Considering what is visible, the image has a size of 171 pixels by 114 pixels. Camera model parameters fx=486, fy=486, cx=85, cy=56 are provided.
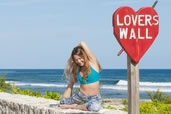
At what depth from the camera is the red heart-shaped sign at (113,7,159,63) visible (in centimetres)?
470

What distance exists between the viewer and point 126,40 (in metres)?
4.73

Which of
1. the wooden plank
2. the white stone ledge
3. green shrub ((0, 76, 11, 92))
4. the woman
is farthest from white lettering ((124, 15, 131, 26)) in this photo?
green shrub ((0, 76, 11, 92))

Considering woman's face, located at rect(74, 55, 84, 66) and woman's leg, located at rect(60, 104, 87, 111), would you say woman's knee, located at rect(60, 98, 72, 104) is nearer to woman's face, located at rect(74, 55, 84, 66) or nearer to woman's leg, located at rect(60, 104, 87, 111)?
woman's leg, located at rect(60, 104, 87, 111)

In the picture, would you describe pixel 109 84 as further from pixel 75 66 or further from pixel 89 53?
pixel 89 53

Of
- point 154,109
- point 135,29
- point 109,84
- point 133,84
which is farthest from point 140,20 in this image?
point 109,84

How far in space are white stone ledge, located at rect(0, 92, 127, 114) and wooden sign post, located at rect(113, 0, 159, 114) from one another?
5.54 ft

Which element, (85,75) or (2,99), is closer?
(85,75)

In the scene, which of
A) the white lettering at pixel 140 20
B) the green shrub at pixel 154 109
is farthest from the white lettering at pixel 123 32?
the green shrub at pixel 154 109

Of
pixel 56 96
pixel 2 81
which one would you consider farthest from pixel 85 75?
pixel 2 81

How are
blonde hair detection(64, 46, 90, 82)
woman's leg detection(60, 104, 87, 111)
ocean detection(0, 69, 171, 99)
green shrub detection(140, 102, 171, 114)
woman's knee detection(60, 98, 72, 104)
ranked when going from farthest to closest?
ocean detection(0, 69, 171, 99)
green shrub detection(140, 102, 171, 114)
woman's knee detection(60, 98, 72, 104)
woman's leg detection(60, 104, 87, 111)
blonde hair detection(64, 46, 90, 82)

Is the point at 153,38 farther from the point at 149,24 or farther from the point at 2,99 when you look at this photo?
the point at 2,99

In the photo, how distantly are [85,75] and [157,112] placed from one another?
7.56 feet

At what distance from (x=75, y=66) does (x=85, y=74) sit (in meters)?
0.21

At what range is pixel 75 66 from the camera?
263 inches
